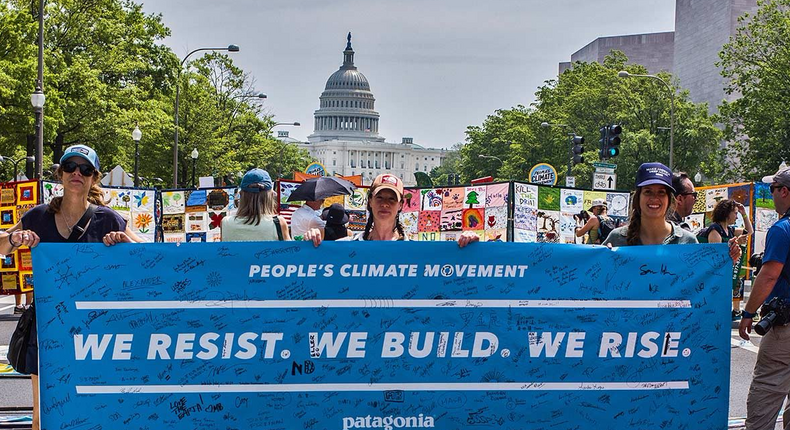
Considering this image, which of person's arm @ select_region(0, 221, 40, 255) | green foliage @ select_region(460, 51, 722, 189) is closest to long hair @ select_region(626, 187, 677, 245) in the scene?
person's arm @ select_region(0, 221, 40, 255)

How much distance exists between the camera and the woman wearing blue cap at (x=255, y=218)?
6375mm

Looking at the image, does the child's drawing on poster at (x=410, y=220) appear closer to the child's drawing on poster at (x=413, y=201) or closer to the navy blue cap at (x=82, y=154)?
the child's drawing on poster at (x=413, y=201)

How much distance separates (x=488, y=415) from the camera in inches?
197

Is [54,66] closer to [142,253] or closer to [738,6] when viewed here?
[142,253]

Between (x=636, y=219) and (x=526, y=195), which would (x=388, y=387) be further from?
(x=526, y=195)

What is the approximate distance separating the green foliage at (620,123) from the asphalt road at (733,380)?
118 ft

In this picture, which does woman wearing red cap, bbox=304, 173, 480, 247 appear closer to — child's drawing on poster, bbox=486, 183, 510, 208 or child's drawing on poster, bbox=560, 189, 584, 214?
child's drawing on poster, bbox=486, 183, 510, 208

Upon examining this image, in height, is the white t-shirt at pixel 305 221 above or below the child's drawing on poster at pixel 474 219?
above

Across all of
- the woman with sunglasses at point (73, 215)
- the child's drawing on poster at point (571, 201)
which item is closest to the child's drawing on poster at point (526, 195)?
the child's drawing on poster at point (571, 201)

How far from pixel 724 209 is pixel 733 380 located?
93.0 inches

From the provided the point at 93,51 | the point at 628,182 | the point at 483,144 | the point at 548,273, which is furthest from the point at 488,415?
the point at 483,144

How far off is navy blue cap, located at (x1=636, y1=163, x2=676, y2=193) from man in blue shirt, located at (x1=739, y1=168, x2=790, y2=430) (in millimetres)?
704

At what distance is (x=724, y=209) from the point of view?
11383 mm

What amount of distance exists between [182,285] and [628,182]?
52.3 metres
